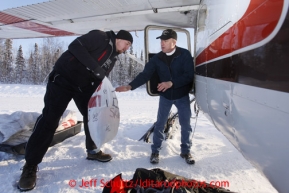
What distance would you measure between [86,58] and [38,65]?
41551mm

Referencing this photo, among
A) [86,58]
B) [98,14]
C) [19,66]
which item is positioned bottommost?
[86,58]

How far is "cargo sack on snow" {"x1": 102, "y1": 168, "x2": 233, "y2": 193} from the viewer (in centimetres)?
164

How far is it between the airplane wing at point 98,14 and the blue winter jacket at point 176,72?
2.61 ft

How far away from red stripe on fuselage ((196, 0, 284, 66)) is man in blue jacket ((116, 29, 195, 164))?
50.8 inches

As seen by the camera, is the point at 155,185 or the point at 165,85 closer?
the point at 155,185

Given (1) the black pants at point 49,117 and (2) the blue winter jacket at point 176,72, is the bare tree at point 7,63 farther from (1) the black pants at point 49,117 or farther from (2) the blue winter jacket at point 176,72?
(2) the blue winter jacket at point 176,72

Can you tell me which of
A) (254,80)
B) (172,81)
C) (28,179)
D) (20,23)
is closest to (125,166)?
(28,179)

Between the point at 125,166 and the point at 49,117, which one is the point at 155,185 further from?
the point at 49,117

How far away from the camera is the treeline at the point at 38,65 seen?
3469 cm

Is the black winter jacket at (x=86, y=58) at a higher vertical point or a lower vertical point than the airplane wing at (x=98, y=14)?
lower

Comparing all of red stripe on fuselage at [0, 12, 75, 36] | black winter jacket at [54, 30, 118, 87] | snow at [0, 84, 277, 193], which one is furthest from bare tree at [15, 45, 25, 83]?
black winter jacket at [54, 30, 118, 87]

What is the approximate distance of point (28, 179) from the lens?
7.16ft

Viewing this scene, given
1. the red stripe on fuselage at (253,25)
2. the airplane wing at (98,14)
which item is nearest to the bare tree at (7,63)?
the airplane wing at (98,14)

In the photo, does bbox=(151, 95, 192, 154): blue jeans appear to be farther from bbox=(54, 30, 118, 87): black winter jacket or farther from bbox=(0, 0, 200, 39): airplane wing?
bbox=(0, 0, 200, 39): airplane wing
